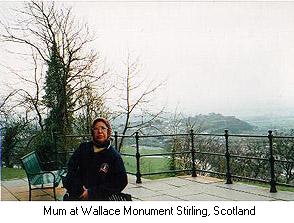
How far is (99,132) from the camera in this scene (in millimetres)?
2311

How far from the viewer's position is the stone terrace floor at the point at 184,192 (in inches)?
148

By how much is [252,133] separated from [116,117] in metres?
5.23

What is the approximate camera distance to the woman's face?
90.8 inches

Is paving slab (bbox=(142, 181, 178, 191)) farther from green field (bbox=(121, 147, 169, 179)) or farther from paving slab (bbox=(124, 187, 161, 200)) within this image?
green field (bbox=(121, 147, 169, 179))

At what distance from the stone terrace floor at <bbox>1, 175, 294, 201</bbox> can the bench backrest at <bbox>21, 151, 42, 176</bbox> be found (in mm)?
417

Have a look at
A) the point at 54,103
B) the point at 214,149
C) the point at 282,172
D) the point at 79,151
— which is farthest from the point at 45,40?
the point at 79,151

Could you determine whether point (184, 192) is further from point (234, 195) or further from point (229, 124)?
point (229, 124)

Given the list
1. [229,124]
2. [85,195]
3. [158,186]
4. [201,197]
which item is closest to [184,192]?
[201,197]

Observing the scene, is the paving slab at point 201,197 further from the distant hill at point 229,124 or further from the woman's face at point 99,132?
the woman's face at point 99,132

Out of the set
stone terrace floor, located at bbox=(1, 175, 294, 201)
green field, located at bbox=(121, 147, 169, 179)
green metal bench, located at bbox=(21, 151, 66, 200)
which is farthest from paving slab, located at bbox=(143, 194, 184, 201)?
green metal bench, located at bbox=(21, 151, 66, 200)

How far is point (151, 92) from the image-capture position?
9.85m

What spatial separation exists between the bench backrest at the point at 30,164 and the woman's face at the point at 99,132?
4.53 ft
